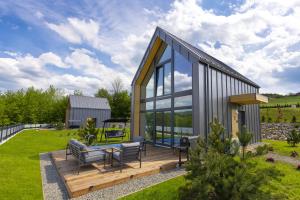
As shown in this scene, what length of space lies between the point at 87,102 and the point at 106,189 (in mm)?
26958

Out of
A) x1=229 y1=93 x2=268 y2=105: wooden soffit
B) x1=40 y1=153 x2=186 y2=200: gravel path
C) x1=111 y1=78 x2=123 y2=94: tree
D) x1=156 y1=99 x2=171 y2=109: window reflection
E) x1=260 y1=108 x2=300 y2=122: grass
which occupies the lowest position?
x1=40 y1=153 x2=186 y2=200: gravel path

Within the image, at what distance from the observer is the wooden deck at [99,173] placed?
442 cm

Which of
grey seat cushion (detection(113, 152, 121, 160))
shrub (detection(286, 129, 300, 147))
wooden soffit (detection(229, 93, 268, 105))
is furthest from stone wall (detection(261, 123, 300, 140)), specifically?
grey seat cushion (detection(113, 152, 121, 160))

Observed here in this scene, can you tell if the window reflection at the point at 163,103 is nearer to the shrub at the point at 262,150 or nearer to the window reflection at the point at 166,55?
the window reflection at the point at 166,55

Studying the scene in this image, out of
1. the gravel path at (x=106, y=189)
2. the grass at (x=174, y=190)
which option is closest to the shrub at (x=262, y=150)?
the grass at (x=174, y=190)

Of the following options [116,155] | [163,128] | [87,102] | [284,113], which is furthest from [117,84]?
[116,155]

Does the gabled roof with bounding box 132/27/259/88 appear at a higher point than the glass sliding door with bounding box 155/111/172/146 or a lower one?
higher

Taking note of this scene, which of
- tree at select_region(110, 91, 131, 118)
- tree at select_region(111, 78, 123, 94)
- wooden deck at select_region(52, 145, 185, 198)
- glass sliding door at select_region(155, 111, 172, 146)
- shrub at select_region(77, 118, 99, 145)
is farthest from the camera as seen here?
tree at select_region(111, 78, 123, 94)

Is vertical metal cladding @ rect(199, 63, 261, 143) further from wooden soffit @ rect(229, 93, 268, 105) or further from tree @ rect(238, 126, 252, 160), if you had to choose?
tree @ rect(238, 126, 252, 160)

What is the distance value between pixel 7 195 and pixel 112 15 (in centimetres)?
927

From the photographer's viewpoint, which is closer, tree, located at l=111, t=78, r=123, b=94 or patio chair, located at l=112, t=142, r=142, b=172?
patio chair, located at l=112, t=142, r=142, b=172

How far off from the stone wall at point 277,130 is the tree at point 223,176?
17307 mm

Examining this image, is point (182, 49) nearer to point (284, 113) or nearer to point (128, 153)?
point (128, 153)

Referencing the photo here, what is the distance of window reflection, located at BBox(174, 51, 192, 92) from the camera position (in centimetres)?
858
